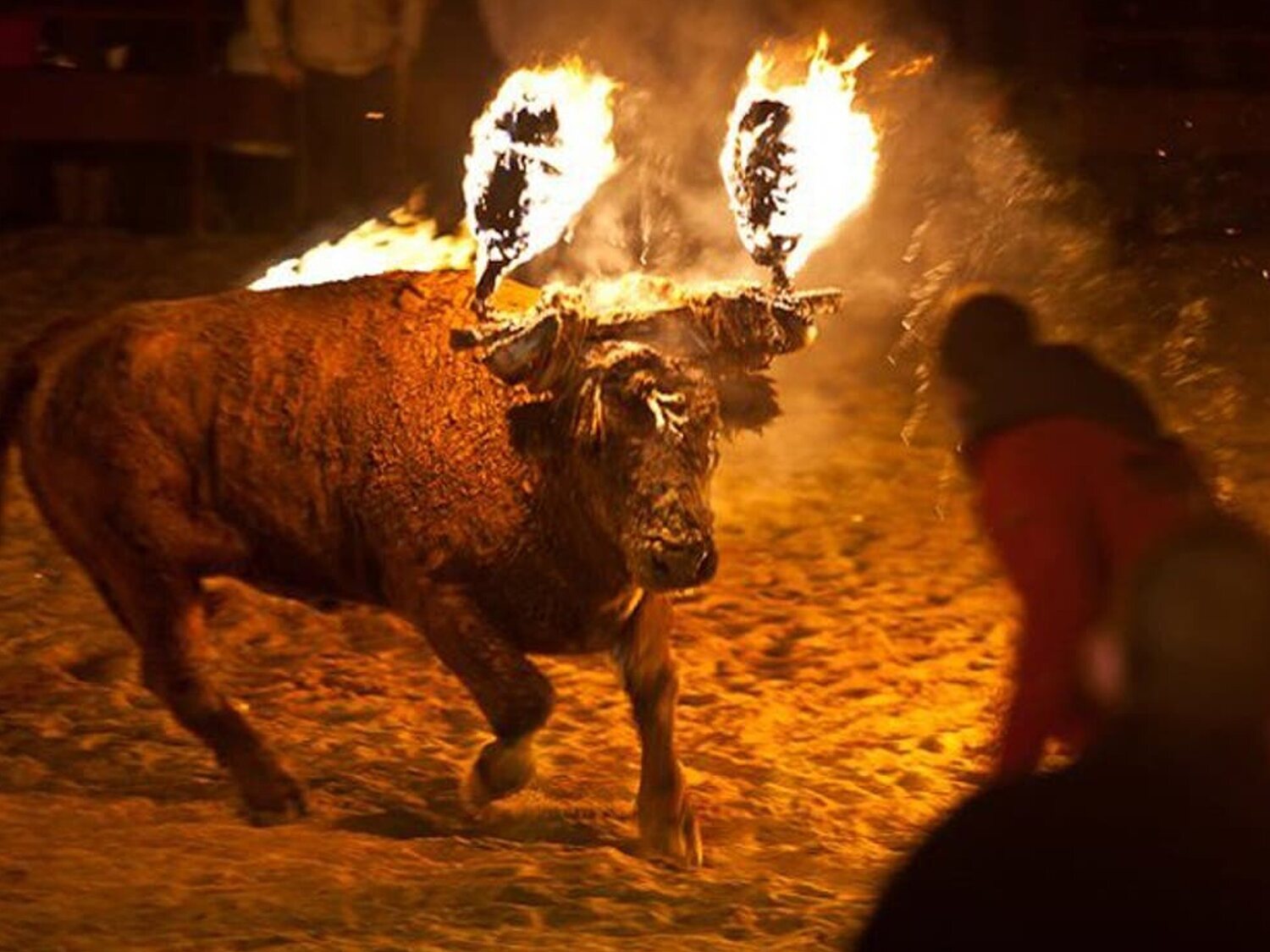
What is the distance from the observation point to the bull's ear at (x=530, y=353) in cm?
681

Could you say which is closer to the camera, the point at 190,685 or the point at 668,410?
the point at 668,410

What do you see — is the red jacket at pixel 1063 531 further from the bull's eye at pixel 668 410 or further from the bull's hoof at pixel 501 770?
the bull's hoof at pixel 501 770

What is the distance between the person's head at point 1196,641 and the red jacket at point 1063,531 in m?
1.83

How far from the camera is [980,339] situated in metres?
5.28

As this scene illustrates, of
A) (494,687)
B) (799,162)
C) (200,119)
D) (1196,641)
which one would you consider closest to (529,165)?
(799,162)

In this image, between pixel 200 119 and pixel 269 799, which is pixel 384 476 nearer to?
pixel 269 799

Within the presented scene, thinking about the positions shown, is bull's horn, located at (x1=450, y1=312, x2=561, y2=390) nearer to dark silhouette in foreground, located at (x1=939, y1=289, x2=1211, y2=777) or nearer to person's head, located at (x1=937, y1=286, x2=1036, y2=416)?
person's head, located at (x1=937, y1=286, x2=1036, y2=416)

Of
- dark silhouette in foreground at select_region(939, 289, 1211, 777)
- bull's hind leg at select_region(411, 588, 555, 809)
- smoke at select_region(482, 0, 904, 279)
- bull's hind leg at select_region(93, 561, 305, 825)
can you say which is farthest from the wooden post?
dark silhouette in foreground at select_region(939, 289, 1211, 777)

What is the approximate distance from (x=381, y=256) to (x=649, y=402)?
482 centimetres

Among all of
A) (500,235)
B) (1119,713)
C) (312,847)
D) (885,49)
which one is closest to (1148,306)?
(885,49)

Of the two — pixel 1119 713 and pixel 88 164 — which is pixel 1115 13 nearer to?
pixel 88 164

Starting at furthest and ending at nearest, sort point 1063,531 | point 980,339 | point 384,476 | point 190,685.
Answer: point 190,685, point 384,476, point 980,339, point 1063,531

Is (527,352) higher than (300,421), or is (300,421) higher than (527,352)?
(527,352)

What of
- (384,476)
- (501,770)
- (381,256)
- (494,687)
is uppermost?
(381,256)
